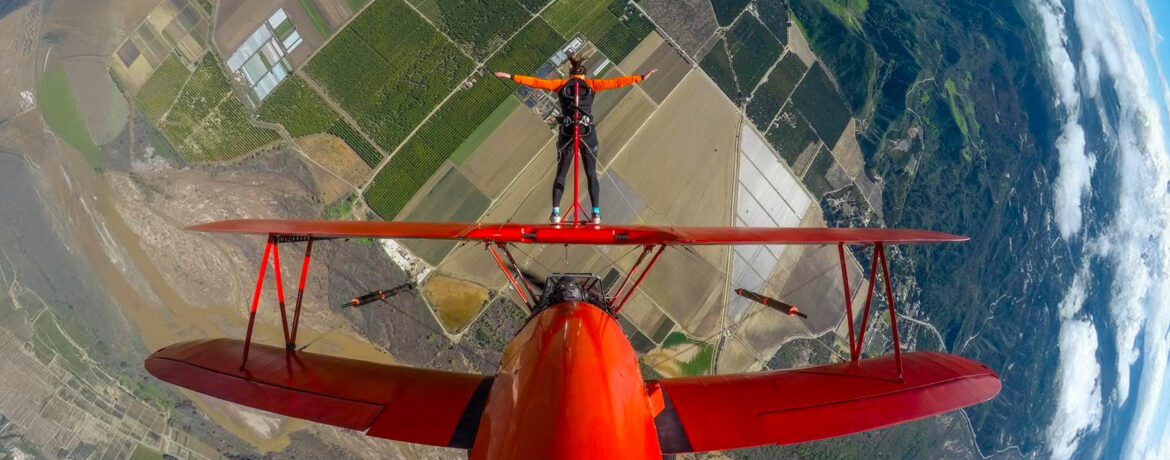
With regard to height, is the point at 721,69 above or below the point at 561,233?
above

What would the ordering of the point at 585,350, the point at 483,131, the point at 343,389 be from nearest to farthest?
the point at 585,350 → the point at 343,389 → the point at 483,131

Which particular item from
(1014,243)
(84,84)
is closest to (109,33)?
(84,84)

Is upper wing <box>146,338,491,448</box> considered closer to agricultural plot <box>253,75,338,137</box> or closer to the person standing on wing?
the person standing on wing

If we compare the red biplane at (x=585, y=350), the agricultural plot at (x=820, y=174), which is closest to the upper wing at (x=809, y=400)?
the red biplane at (x=585, y=350)

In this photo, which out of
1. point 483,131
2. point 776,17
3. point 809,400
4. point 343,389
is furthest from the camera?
point 776,17

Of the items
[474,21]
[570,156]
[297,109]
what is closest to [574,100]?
[570,156]

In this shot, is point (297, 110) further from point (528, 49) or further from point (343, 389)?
point (343, 389)

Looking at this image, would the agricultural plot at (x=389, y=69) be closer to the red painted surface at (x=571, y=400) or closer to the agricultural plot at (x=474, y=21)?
the agricultural plot at (x=474, y=21)

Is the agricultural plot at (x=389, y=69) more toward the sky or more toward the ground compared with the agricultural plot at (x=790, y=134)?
more toward the sky
